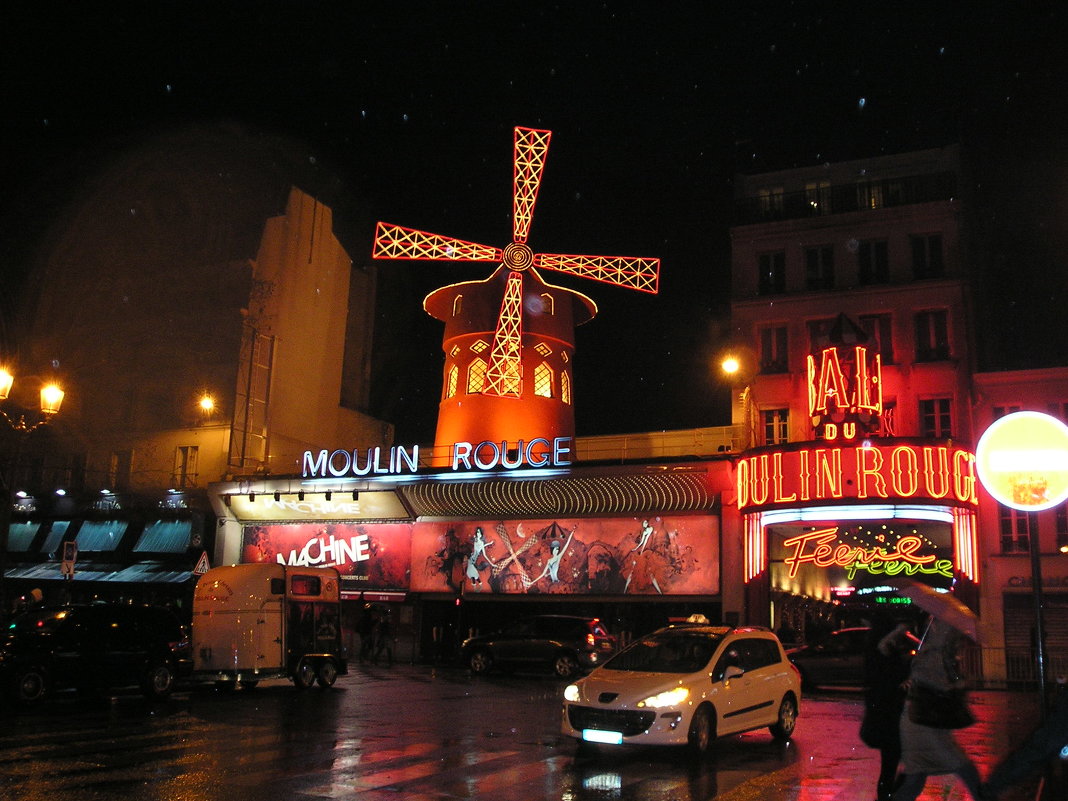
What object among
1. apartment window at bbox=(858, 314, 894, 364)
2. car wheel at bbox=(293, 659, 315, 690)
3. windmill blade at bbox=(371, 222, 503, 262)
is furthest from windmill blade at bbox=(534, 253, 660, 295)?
car wheel at bbox=(293, 659, 315, 690)

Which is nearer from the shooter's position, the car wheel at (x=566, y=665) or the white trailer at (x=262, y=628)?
the white trailer at (x=262, y=628)

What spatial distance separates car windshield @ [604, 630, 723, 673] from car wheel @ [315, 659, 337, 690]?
8.67 m

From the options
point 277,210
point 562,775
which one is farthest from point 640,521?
point 562,775

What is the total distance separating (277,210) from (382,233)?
4100 mm

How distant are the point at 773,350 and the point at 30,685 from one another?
18978 mm

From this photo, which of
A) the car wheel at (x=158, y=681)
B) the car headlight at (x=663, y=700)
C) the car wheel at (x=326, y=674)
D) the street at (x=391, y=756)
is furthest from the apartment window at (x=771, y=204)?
the car headlight at (x=663, y=700)

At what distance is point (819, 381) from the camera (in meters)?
24.0

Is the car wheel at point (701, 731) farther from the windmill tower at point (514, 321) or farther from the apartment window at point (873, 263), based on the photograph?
the apartment window at point (873, 263)

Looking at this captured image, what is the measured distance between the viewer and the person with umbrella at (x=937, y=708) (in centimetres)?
629

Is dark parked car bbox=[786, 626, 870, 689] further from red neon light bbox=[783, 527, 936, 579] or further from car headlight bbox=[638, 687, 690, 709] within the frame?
car headlight bbox=[638, 687, 690, 709]

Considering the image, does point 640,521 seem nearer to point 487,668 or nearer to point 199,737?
point 487,668

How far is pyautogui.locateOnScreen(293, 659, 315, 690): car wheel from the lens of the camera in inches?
728

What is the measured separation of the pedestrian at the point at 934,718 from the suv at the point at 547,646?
53.1ft

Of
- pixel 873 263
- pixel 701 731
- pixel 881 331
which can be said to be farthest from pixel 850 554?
pixel 701 731
